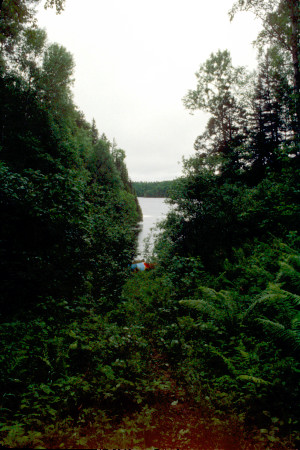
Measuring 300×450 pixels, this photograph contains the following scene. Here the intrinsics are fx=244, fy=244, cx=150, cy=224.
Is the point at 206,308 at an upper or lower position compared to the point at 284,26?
lower

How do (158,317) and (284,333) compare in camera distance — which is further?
(158,317)

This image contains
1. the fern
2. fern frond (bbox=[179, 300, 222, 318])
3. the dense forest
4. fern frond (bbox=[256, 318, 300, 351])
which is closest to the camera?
the dense forest

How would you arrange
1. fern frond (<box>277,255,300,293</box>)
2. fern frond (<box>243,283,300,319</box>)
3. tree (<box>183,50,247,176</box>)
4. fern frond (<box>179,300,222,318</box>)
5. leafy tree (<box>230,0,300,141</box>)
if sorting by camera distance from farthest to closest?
tree (<box>183,50,247,176</box>) < leafy tree (<box>230,0,300,141</box>) < fern frond (<box>179,300,222,318</box>) < fern frond (<box>277,255,300,293</box>) < fern frond (<box>243,283,300,319</box>)

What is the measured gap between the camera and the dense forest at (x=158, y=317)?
10.9 feet

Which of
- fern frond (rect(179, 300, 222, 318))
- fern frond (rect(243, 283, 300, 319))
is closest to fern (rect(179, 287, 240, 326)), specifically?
fern frond (rect(179, 300, 222, 318))

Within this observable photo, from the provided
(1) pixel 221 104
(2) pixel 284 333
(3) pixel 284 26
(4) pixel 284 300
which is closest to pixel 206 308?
(4) pixel 284 300

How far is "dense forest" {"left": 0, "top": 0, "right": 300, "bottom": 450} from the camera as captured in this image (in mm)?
3312

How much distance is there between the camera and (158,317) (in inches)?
302

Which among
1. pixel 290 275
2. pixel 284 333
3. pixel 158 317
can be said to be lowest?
pixel 158 317

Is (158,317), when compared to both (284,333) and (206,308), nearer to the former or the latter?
(206,308)

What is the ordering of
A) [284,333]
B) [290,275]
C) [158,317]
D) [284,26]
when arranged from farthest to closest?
[284,26] < [158,317] < [290,275] < [284,333]

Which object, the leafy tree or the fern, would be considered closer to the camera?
the fern

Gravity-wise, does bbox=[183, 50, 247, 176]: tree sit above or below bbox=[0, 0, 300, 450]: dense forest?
above

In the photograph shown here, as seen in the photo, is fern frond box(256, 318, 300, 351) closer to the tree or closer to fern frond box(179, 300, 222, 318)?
fern frond box(179, 300, 222, 318)
